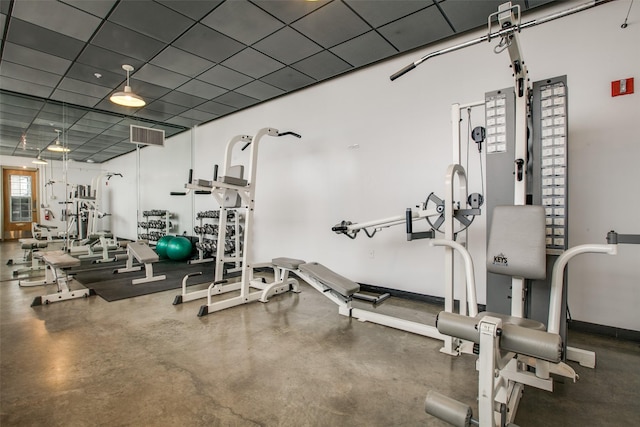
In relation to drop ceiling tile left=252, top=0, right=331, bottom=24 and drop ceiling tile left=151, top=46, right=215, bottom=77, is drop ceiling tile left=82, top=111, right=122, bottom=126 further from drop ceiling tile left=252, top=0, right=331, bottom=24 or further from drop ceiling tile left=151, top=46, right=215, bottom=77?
drop ceiling tile left=252, top=0, right=331, bottom=24

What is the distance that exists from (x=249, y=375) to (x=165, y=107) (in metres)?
5.58

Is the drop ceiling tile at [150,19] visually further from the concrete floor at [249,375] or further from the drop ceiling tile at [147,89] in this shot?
the concrete floor at [249,375]

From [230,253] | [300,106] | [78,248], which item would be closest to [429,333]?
[300,106]

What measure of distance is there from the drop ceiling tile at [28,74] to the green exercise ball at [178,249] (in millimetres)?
3422

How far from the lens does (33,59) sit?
3975 mm

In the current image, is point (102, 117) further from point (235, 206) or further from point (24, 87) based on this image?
point (235, 206)

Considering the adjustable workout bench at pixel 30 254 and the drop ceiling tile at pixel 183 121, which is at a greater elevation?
the drop ceiling tile at pixel 183 121

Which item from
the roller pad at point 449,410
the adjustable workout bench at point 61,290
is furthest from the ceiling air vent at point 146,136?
the roller pad at point 449,410

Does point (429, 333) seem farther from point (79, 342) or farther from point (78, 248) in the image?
point (78, 248)

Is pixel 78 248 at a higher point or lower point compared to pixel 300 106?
lower

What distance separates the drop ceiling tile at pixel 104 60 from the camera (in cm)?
379

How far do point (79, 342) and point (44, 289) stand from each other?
2.65 m

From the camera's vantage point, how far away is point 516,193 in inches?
83.7

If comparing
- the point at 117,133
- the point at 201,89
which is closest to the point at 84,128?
the point at 117,133
